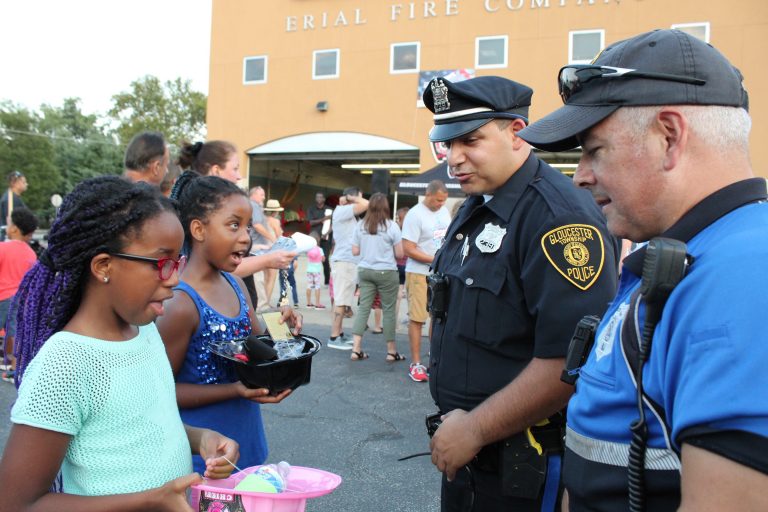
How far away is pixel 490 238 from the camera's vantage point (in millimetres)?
2049

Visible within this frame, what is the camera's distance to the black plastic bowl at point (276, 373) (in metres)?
2.03

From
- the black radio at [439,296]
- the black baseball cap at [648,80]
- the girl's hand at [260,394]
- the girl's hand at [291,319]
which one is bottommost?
the girl's hand at [260,394]

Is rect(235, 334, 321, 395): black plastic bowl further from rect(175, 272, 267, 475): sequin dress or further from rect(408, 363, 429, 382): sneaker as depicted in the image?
rect(408, 363, 429, 382): sneaker

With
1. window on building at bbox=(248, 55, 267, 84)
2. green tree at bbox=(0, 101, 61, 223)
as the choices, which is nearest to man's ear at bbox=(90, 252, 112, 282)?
window on building at bbox=(248, 55, 267, 84)

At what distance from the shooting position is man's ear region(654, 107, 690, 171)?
1.11 metres

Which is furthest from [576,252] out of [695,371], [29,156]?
[29,156]

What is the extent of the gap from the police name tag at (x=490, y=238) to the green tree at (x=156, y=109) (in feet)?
169

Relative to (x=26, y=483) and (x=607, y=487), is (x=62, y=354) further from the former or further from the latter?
(x=607, y=487)

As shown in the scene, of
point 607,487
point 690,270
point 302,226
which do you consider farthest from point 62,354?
point 302,226

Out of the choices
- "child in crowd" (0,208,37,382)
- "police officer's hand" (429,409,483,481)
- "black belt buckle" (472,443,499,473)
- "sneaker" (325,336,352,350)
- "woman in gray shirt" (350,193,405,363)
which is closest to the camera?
"police officer's hand" (429,409,483,481)

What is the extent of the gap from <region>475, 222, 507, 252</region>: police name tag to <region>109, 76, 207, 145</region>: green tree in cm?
5153

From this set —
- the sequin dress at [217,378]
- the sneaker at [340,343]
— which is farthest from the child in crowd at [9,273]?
the sequin dress at [217,378]

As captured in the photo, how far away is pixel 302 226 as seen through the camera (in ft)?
48.9

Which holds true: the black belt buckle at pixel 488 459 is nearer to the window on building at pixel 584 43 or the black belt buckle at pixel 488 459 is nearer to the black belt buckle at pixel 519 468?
the black belt buckle at pixel 519 468
